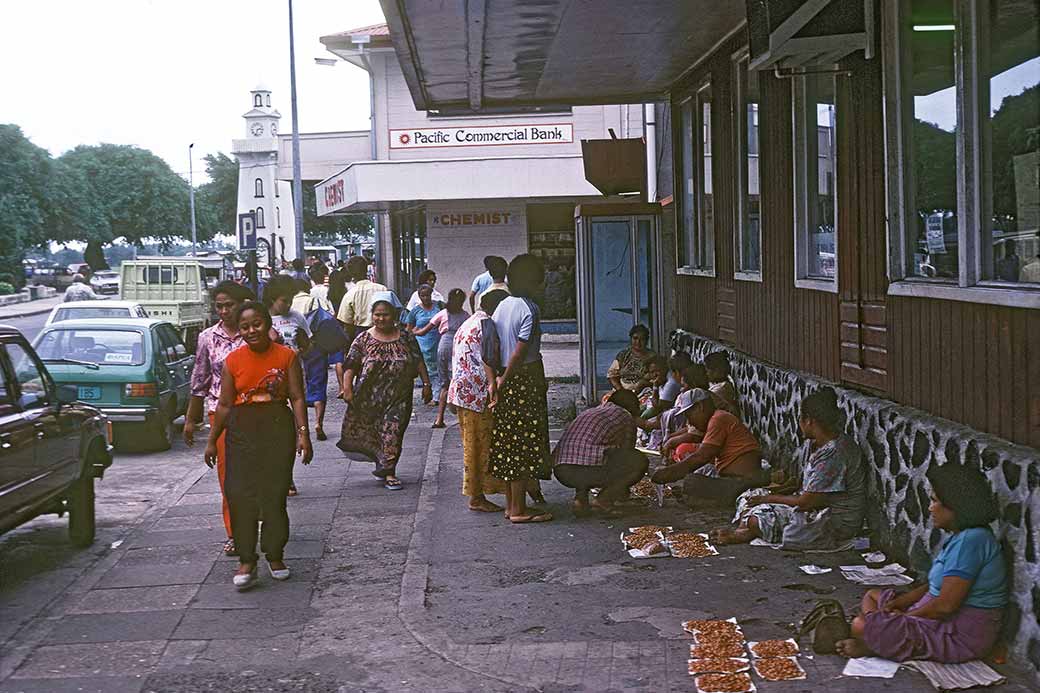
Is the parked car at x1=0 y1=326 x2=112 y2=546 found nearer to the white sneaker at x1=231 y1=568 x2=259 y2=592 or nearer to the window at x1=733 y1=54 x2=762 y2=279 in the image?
the white sneaker at x1=231 y1=568 x2=259 y2=592

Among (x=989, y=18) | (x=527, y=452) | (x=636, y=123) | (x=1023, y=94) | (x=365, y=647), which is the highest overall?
(x=636, y=123)

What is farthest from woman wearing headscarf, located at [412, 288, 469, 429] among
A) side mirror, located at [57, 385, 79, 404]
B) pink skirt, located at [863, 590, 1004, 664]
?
pink skirt, located at [863, 590, 1004, 664]

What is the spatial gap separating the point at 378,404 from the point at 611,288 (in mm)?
4827

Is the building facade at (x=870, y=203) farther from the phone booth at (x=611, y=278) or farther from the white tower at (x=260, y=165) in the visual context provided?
the white tower at (x=260, y=165)

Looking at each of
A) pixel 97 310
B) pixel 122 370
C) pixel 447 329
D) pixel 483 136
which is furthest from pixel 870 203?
pixel 483 136

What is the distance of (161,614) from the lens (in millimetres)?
7125

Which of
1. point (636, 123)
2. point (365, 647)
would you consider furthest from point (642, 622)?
point (636, 123)

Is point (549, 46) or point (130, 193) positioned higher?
point (130, 193)

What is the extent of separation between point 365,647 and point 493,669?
786 millimetres

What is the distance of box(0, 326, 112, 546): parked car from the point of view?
768cm

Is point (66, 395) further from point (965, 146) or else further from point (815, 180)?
point (965, 146)

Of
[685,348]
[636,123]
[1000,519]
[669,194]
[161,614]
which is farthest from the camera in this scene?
[636,123]

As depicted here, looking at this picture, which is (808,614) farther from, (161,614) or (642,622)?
(161,614)

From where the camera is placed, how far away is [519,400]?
9016mm
